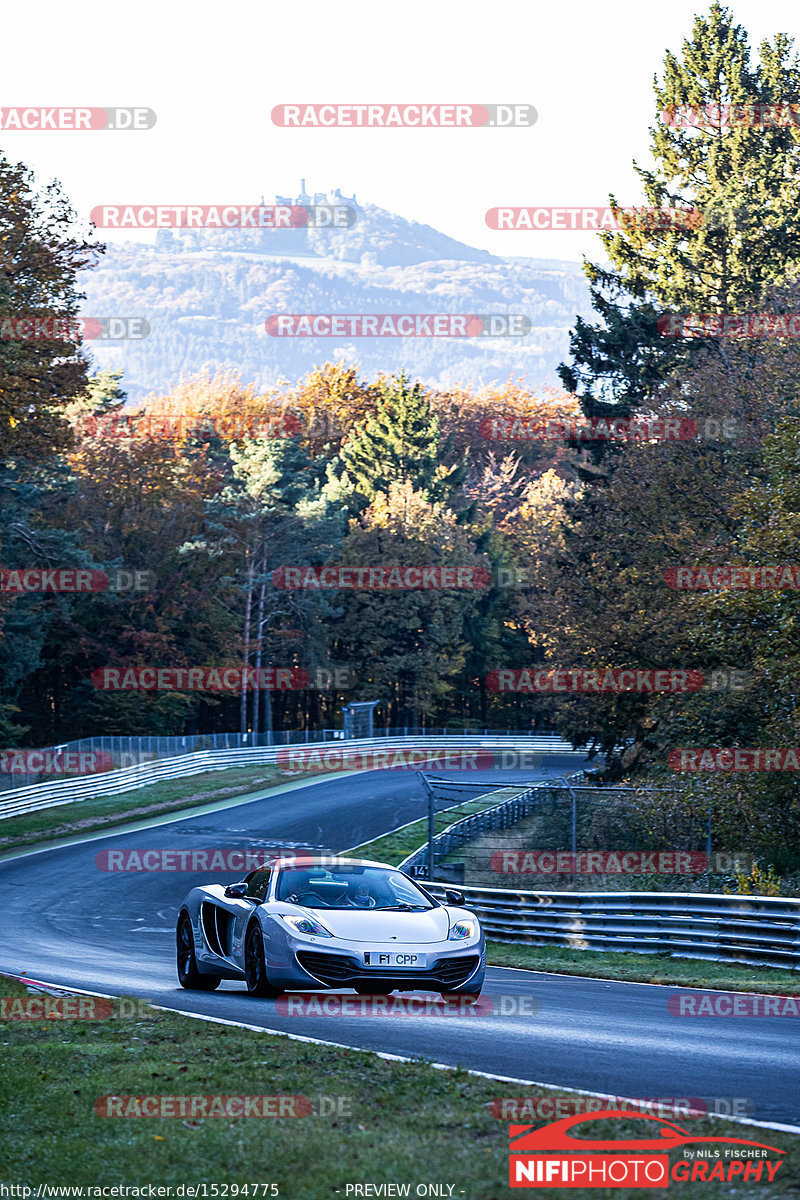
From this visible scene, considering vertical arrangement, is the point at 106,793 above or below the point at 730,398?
below

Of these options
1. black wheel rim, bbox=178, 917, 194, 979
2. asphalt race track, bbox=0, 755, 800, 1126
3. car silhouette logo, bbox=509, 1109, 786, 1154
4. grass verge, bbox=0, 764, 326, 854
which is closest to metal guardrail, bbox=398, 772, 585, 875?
asphalt race track, bbox=0, 755, 800, 1126

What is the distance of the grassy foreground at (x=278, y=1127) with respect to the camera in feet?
19.2

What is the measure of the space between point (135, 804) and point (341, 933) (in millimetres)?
35921

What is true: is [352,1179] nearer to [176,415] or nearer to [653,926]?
[653,926]

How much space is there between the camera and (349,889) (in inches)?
499

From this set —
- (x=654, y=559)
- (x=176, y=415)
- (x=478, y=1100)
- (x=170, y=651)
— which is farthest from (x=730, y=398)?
(x=176, y=415)

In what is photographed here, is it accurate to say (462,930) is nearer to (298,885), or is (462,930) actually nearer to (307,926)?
(307,926)

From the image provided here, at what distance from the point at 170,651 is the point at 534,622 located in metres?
33.2

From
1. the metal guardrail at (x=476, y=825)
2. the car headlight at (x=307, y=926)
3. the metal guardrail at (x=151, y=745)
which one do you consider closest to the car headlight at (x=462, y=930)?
the car headlight at (x=307, y=926)

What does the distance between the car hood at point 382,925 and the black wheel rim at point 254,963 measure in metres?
0.62

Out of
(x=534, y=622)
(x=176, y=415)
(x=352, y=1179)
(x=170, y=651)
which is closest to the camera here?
(x=352, y=1179)

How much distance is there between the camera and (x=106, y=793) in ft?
155

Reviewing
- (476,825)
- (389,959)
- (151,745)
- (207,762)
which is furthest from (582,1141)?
(207,762)

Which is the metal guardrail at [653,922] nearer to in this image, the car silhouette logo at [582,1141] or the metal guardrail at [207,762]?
the car silhouette logo at [582,1141]
